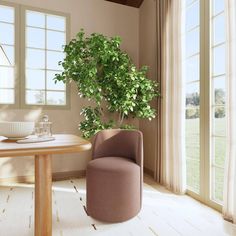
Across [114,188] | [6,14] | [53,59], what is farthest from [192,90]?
[6,14]

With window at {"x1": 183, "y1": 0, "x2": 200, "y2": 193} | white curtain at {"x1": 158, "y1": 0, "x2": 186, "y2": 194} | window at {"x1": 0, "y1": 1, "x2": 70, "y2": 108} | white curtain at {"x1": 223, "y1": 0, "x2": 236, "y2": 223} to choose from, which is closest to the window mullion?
window at {"x1": 183, "y1": 0, "x2": 200, "y2": 193}

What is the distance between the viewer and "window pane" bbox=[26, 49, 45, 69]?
10.6 feet

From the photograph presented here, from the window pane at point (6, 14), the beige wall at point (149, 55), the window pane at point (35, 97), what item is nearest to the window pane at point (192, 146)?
the beige wall at point (149, 55)

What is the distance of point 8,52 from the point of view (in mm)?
3117

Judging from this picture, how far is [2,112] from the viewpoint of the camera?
3.05m

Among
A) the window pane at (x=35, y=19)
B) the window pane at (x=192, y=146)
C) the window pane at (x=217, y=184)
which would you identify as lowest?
the window pane at (x=217, y=184)

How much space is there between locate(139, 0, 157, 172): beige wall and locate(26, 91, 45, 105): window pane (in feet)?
5.79

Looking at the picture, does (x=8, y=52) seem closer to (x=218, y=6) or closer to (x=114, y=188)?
(x=114, y=188)

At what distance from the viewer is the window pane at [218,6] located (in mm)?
2208

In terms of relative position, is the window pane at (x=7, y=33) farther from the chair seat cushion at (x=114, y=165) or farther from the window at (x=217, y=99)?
the window at (x=217, y=99)

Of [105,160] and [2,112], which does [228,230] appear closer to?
[105,160]

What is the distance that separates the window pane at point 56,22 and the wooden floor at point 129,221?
2522mm

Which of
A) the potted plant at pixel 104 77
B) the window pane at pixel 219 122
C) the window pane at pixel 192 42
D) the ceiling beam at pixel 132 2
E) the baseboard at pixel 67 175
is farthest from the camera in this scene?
the ceiling beam at pixel 132 2

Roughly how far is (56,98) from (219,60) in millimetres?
2409
